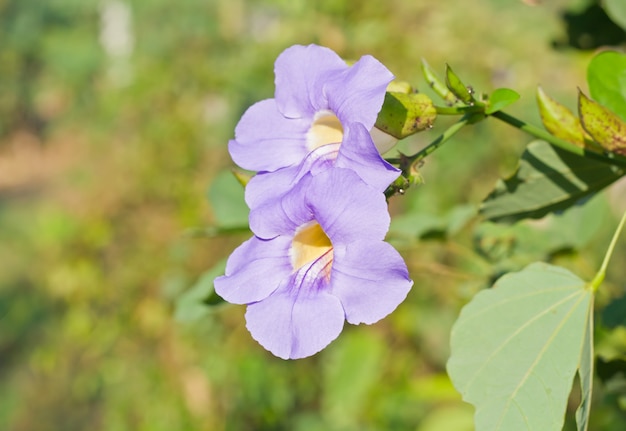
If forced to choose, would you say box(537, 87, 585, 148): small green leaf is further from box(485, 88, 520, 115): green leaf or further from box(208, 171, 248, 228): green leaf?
box(208, 171, 248, 228): green leaf

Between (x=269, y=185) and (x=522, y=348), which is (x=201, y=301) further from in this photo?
(x=522, y=348)

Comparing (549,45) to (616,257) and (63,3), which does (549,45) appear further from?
(63,3)

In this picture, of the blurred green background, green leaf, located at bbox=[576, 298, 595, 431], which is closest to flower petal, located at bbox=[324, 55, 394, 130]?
green leaf, located at bbox=[576, 298, 595, 431]

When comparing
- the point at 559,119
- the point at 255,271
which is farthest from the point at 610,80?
the point at 255,271

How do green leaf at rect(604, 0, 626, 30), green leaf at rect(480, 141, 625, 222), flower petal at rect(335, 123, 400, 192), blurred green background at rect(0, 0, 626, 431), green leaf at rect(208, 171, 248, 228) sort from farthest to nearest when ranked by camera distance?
blurred green background at rect(0, 0, 626, 431), green leaf at rect(208, 171, 248, 228), green leaf at rect(604, 0, 626, 30), green leaf at rect(480, 141, 625, 222), flower petal at rect(335, 123, 400, 192)

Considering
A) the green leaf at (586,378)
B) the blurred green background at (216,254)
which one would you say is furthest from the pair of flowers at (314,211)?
the blurred green background at (216,254)

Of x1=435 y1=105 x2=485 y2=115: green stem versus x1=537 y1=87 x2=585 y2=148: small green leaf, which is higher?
x1=435 y1=105 x2=485 y2=115: green stem

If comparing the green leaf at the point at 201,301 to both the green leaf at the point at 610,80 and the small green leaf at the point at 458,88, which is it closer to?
the small green leaf at the point at 458,88
